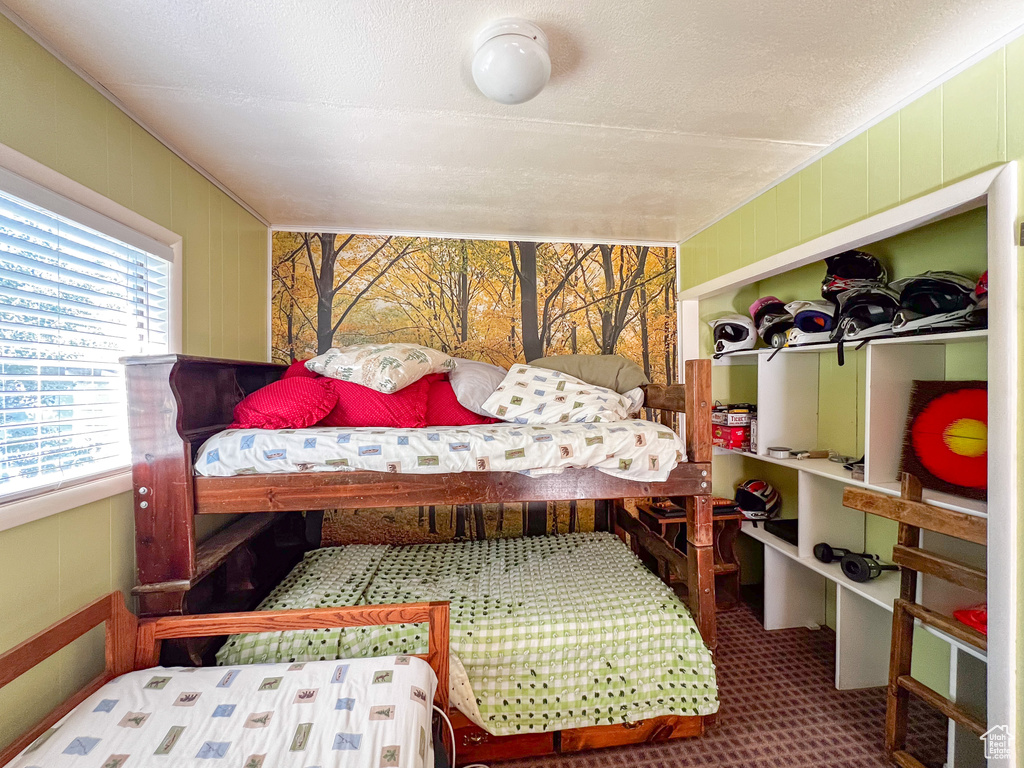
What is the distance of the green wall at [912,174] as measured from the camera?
130 centimetres

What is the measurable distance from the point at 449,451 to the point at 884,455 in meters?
1.81

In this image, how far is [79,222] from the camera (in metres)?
1.39

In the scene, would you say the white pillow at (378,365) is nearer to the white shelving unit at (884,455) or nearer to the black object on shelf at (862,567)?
the white shelving unit at (884,455)

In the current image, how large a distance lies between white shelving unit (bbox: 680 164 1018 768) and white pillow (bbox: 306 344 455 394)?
1.84 meters

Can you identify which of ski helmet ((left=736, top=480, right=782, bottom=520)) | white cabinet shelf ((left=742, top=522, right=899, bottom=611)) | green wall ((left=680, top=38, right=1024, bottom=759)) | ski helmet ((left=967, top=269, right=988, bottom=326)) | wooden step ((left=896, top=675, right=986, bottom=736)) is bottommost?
wooden step ((left=896, top=675, right=986, bottom=736))

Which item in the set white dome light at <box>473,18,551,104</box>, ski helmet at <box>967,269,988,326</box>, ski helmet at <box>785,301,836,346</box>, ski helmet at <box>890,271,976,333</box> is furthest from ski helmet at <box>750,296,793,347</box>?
white dome light at <box>473,18,551,104</box>

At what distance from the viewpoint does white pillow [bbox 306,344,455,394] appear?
6.53 feet

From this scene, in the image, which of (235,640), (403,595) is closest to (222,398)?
(235,640)

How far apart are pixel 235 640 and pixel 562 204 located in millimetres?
2531

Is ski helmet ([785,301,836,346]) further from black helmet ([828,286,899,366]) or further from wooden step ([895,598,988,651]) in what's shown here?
wooden step ([895,598,988,651])

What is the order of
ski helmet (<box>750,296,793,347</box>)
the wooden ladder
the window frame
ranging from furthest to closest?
ski helmet (<box>750,296,793,347</box>), the wooden ladder, the window frame

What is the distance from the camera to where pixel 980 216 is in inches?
67.4

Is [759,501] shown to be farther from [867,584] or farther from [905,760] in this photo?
[905,760]

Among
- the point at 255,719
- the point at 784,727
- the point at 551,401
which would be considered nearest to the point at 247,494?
the point at 255,719
